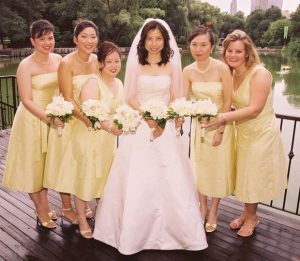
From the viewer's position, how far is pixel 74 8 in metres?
Result: 43.1

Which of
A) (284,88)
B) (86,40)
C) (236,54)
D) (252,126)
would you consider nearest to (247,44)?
(236,54)

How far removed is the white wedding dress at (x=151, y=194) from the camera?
3.03m

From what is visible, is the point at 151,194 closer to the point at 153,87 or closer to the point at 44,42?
the point at 153,87

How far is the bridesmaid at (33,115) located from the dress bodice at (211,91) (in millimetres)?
1344

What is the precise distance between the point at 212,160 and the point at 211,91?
0.67m

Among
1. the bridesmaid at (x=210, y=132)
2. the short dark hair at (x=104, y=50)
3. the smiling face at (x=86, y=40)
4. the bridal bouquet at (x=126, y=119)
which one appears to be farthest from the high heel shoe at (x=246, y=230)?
the smiling face at (x=86, y=40)

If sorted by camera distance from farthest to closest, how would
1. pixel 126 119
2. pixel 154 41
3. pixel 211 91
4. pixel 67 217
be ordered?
pixel 67 217 < pixel 211 91 < pixel 154 41 < pixel 126 119

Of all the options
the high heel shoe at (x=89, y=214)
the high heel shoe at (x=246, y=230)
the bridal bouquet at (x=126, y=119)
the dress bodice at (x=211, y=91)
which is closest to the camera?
the bridal bouquet at (x=126, y=119)

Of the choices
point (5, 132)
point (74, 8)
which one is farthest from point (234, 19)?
point (5, 132)

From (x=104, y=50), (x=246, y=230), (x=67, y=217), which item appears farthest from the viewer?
(x=67, y=217)

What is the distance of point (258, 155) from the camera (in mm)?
3232

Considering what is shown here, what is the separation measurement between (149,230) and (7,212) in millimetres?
1744

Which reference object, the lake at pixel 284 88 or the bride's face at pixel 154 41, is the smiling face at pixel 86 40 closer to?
the bride's face at pixel 154 41

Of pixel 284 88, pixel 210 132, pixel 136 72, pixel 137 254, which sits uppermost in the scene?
pixel 136 72
